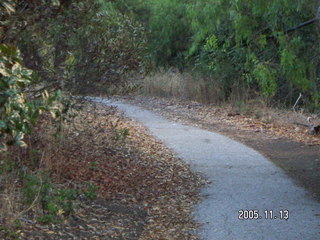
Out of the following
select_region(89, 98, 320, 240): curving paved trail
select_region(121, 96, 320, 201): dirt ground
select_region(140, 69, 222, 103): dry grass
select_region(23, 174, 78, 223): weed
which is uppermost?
select_region(23, 174, 78, 223): weed

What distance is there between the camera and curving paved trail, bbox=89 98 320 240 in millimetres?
7363

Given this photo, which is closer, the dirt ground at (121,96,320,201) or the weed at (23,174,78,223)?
the weed at (23,174,78,223)

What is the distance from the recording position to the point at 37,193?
24.4 feet

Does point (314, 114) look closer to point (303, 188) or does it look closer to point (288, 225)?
point (303, 188)

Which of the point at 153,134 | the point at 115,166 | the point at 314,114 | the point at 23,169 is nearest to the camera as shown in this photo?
the point at 23,169

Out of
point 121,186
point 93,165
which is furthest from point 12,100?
point 93,165

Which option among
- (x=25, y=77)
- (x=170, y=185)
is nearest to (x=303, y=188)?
(x=170, y=185)

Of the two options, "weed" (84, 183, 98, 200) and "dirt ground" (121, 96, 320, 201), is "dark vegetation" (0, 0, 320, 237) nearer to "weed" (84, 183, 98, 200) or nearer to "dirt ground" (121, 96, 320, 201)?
"weed" (84, 183, 98, 200)

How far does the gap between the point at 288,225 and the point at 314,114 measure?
439 inches

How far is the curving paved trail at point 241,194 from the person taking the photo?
736 centimetres
